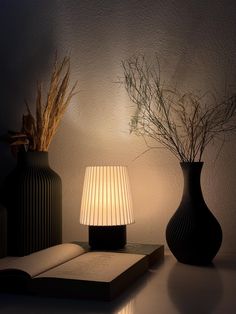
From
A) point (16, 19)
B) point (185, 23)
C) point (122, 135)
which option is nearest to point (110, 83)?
point (122, 135)

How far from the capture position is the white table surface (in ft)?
2.28

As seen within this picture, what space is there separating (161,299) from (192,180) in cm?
35

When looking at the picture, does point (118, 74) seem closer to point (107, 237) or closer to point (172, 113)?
point (172, 113)

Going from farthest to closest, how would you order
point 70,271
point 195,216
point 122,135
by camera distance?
point 122,135
point 195,216
point 70,271

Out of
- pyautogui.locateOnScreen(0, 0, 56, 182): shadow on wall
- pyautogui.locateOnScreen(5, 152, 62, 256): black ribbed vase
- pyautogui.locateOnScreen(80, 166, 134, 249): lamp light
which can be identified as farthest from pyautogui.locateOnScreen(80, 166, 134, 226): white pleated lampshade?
pyautogui.locateOnScreen(0, 0, 56, 182): shadow on wall

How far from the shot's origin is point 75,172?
1299 mm

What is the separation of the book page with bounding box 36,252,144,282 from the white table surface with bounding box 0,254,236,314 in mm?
42

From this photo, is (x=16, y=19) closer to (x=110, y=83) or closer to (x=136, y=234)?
(x=110, y=83)

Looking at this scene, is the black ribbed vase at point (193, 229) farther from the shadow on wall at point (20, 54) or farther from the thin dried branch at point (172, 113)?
the shadow on wall at point (20, 54)

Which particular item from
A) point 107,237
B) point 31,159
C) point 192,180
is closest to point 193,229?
point 192,180

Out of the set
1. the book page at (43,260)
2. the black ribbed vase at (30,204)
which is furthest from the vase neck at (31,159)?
the book page at (43,260)

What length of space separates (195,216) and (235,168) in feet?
0.75

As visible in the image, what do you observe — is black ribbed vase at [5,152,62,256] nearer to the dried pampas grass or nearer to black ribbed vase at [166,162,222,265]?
the dried pampas grass

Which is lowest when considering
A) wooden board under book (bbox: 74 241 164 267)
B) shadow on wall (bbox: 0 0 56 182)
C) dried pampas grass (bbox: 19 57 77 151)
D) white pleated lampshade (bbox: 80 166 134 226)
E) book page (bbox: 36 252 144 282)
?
wooden board under book (bbox: 74 241 164 267)
